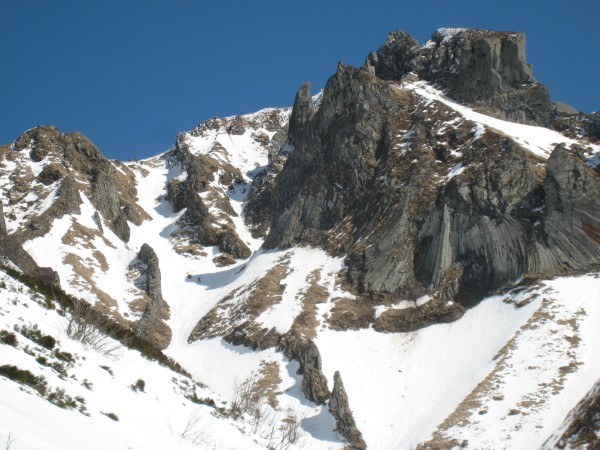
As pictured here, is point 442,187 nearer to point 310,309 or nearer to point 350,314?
point 350,314

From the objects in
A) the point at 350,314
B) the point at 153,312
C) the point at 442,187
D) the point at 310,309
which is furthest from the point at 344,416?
the point at 153,312

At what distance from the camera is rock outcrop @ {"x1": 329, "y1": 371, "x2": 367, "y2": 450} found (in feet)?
146

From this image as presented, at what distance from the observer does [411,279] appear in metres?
65.6

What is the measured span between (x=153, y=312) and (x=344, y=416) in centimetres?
3443

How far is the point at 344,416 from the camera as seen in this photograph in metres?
46.3

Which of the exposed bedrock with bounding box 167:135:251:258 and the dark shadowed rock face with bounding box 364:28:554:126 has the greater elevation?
the dark shadowed rock face with bounding box 364:28:554:126

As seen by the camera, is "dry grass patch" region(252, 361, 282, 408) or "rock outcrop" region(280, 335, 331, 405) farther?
"dry grass patch" region(252, 361, 282, 408)

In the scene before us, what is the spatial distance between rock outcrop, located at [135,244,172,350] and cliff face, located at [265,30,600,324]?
17.7 metres

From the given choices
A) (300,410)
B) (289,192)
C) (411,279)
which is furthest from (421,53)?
(300,410)

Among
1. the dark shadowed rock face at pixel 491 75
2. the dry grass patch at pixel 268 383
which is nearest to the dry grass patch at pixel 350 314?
the dry grass patch at pixel 268 383

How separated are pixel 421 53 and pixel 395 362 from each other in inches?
3152

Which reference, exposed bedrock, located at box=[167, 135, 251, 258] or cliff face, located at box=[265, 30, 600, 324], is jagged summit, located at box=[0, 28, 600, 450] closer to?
cliff face, located at box=[265, 30, 600, 324]

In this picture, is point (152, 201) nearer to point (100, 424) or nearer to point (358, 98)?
point (358, 98)

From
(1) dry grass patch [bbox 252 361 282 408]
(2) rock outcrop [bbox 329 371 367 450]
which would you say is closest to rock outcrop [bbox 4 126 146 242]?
(1) dry grass patch [bbox 252 361 282 408]
